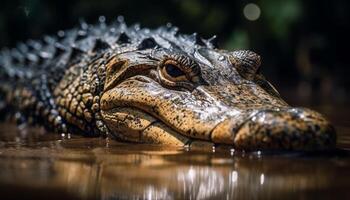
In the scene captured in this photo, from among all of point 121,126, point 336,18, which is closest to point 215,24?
point 336,18

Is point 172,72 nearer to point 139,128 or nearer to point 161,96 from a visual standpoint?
point 161,96

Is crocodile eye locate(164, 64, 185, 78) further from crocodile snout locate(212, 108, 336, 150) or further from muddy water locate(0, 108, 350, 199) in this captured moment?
crocodile snout locate(212, 108, 336, 150)

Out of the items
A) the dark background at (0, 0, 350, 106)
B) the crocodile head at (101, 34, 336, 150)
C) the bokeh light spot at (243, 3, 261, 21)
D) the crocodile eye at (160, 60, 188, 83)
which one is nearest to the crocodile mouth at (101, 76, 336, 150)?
the crocodile head at (101, 34, 336, 150)

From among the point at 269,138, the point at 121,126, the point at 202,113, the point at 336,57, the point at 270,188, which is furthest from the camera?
the point at 336,57

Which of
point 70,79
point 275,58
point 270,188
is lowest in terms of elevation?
point 270,188

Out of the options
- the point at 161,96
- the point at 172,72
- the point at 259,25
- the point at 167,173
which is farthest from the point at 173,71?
the point at 259,25

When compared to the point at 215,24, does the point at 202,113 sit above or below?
below

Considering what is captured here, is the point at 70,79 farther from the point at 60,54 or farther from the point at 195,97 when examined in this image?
the point at 195,97

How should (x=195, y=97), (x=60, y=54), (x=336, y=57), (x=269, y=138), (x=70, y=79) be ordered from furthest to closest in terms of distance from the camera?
(x=336, y=57) < (x=60, y=54) < (x=70, y=79) < (x=195, y=97) < (x=269, y=138)

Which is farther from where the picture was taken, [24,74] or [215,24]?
[215,24]
